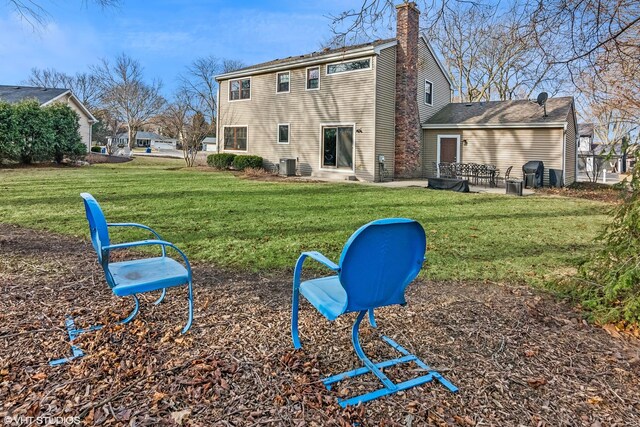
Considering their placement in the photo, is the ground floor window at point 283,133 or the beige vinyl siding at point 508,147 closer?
the beige vinyl siding at point 508,147

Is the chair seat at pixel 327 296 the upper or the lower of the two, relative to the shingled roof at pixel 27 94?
lower

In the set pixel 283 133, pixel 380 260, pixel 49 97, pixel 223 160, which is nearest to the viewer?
pixel 380 260

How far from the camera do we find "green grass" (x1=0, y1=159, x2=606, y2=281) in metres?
5.08

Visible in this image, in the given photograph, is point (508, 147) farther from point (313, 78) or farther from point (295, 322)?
point (295, 322)

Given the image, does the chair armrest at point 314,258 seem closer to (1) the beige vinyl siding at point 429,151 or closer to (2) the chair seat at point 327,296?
(2) the chair seat at point 327,296

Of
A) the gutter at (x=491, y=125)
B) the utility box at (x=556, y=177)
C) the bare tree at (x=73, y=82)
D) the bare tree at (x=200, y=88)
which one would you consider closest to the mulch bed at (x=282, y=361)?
the utility box at (x=556, y=177)

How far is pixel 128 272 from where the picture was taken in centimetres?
285

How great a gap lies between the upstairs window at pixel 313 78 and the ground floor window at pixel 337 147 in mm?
2107

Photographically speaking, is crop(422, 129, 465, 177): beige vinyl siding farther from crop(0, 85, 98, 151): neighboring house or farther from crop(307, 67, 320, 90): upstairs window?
crop(0, 85, 98, 151): neighboring house

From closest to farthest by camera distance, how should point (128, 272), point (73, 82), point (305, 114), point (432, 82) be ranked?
point (128, 272) → point (305, 114) → point (432, 82) → point (73, 82)

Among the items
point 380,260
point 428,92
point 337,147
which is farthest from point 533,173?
point 380,260

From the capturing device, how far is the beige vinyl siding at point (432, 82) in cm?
1844

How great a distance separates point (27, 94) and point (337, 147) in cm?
2451

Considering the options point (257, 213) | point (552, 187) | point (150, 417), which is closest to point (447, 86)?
point (552, 187)
